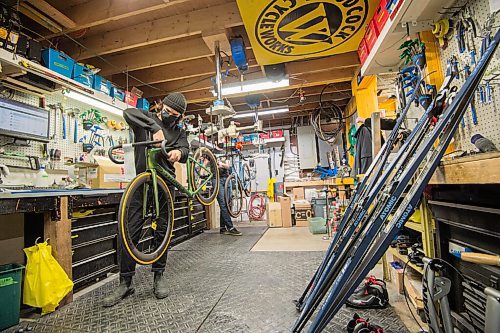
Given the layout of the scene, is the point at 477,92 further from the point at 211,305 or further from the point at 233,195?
the point at 233,195

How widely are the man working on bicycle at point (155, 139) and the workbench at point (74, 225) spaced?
47cm

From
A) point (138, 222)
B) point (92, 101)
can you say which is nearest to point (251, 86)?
point (92, 101)

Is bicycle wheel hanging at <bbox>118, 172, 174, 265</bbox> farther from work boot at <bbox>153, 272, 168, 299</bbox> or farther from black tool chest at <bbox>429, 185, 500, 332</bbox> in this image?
black tool chest at <bbox>429, 185, 500, 332</bbox>

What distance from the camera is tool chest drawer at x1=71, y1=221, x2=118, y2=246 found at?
2.21m

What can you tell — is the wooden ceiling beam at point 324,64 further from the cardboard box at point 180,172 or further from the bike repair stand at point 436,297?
the bike repair stand at point 436,297

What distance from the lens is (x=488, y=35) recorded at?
133cm

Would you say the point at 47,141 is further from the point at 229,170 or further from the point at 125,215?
the point at 229,170

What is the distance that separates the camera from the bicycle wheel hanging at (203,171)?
2.72 m

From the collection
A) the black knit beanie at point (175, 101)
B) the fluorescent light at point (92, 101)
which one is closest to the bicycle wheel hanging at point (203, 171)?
the black knit beanie at point (175, 101)

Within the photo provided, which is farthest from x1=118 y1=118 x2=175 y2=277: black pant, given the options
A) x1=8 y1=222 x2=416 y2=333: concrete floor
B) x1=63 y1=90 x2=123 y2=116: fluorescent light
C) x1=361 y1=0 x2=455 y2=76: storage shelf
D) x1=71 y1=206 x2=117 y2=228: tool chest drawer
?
x1=361 y1=0 x2=455 y2=76: storage shelf

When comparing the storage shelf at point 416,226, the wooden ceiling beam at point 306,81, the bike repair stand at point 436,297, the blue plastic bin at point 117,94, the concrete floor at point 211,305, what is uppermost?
the wooden ceiling beam at point 306,81

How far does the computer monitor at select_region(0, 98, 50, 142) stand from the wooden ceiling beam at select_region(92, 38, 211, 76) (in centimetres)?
158

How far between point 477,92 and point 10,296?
3.39 meters

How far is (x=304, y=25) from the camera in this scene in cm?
265
